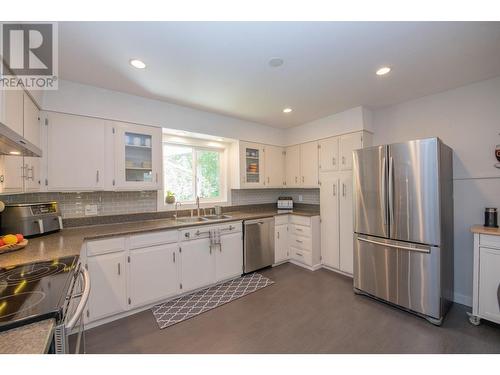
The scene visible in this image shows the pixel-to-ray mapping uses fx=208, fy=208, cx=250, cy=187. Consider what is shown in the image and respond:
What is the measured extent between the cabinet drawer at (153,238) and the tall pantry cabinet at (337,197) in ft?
7.68

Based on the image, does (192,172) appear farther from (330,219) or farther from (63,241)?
(330,219)

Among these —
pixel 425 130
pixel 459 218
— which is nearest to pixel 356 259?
pixel 459 218

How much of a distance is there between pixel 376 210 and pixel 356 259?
69 cm

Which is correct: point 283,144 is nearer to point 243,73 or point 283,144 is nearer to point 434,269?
point 243,73

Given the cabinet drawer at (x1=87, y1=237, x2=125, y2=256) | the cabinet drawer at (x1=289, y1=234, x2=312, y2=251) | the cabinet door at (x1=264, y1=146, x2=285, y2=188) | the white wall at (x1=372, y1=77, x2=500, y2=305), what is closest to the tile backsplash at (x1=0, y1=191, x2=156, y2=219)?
the cabinet drawer at (x1=87, y1=237, x2=125, y2=256)

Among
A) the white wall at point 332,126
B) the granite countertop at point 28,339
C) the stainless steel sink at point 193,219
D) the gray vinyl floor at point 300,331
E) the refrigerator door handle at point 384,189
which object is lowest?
the gray vinyl floor at point 300,331

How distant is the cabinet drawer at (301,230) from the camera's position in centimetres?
347

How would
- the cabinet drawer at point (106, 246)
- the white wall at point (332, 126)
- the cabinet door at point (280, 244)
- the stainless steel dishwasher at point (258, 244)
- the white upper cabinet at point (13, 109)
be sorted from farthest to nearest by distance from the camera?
the cabinet door at point (280, 244) → the stainless steel dishwasher at point (258, 244) → the white wall at point (332, 126) → the cabinet drawer at point (106, 246) → the white upper cabinet at point (13, 109)

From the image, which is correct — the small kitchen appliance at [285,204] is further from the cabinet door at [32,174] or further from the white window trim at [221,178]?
the cabinet door at [32,174]

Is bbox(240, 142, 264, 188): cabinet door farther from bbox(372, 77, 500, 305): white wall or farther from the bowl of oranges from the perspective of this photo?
the bowl of oranges

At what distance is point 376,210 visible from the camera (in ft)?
7.91

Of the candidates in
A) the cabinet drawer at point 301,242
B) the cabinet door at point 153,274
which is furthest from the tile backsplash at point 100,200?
the cabinet drawer at point 301,242

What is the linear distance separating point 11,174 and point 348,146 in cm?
373

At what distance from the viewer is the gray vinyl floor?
174 centimetres
